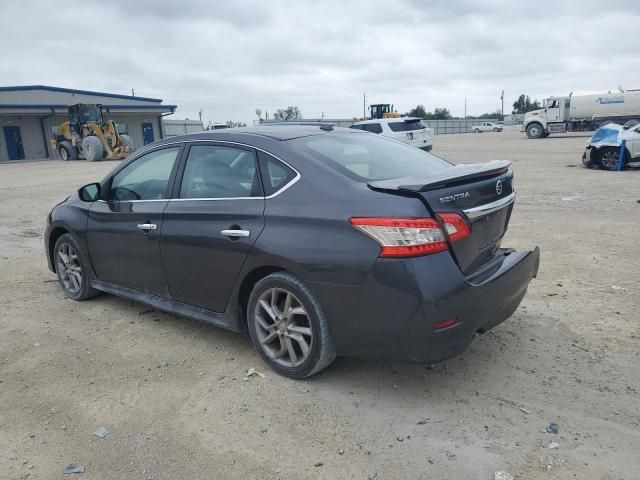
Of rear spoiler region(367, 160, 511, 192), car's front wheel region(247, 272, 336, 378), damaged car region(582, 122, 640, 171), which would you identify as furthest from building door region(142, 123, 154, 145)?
rear spoiler region(367, 160, 511, 192)

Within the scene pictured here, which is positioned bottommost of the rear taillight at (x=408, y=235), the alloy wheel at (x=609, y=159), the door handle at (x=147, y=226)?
the alloy wheel at (x=609, y=159)

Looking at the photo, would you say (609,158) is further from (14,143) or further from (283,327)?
(14,143)

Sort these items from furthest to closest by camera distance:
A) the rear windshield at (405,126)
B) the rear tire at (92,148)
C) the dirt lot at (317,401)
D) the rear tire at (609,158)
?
the rear tire at (92,148) → the rear windshield at (405,126) → the rear tire at (609,158) → the dirt lot at (317,401)

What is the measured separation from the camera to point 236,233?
11.2 feet

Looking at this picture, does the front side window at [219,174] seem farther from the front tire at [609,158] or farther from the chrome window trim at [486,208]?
the front tire at [609,158]

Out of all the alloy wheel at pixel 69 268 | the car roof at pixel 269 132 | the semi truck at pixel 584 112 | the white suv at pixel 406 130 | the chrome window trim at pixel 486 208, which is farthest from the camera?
the semi truck at pixel 584 112

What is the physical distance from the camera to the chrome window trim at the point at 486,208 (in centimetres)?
303

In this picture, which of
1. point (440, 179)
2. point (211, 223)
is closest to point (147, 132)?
point (211, 223)

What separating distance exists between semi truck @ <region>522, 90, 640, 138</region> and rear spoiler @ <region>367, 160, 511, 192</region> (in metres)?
36.2

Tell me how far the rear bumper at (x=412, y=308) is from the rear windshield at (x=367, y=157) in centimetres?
71

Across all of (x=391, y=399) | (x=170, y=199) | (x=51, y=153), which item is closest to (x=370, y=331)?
(x=391, y=399)

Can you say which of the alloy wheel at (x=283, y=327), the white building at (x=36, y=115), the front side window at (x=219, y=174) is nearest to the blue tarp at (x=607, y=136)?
the front side window at (x=219, y=174)

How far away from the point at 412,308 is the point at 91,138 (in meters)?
28.3

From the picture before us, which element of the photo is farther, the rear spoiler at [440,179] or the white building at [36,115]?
the white building at [36,115]
